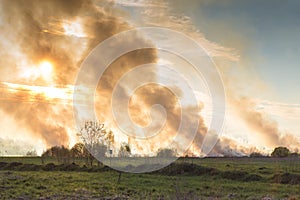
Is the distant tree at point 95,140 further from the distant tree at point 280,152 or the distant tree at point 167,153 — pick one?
the distant tree at point 280,152

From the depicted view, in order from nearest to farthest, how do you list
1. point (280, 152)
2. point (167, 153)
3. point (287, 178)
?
point (287, 178), point (167, 153), point (280, 152)

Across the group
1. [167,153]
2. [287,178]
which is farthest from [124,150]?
[287,178]

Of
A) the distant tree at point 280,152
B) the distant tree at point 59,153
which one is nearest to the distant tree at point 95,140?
the distant tree at point 59,153

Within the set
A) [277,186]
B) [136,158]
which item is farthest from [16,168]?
[277,186]

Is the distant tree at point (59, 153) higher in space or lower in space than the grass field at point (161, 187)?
higher

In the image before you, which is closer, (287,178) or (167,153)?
(287,178)

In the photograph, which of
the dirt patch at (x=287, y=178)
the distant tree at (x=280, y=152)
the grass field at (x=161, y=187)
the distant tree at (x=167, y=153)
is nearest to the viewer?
the grass field at (x=161, y=187)

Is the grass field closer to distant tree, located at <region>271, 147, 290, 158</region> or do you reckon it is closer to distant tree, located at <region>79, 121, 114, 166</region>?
distant tree, located at <region>79, 121, 114, 166</region>

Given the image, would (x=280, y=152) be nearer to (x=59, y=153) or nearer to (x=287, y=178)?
(x=59, y=153)

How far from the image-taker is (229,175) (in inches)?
1283

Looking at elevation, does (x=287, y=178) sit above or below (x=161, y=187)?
above

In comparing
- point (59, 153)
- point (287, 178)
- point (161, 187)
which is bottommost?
point (161, 187)

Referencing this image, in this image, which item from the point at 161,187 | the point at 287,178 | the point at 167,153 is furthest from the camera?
the point at 167,153

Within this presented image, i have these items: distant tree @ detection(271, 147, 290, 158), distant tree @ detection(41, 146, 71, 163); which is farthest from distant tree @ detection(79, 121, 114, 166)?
distant tree @ detection(271, 147, 290, 158)
